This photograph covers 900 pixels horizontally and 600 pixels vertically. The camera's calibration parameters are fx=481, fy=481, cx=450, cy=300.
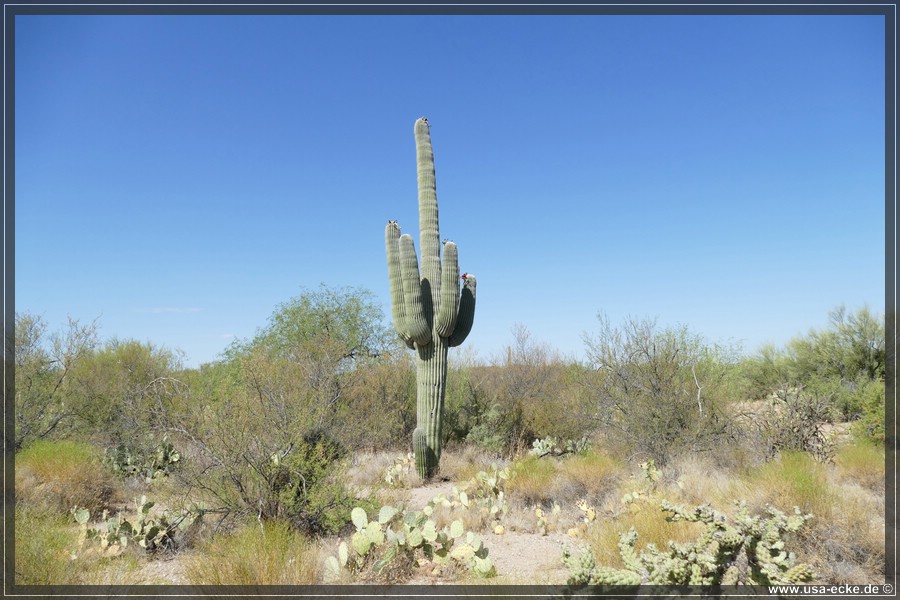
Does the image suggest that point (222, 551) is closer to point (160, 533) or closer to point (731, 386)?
point (160, 533)

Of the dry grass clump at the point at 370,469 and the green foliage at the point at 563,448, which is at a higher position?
the green foliage at the point at 563,448

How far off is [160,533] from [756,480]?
699 centimetres

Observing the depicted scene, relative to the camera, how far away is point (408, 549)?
4.80 metres

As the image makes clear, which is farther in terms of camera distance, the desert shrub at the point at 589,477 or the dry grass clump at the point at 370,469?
the dry grass clump at the point at 370,469

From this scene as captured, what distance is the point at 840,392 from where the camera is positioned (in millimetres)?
12062

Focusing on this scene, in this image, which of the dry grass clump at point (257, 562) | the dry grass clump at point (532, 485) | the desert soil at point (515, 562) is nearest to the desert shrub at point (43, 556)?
the desert soil at point (515, 562)

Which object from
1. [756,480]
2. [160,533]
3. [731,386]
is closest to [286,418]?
[160,533]

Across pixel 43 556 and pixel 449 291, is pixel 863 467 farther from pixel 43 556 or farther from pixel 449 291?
pixel 43 556

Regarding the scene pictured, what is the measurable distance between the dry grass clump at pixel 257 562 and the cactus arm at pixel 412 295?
500cm

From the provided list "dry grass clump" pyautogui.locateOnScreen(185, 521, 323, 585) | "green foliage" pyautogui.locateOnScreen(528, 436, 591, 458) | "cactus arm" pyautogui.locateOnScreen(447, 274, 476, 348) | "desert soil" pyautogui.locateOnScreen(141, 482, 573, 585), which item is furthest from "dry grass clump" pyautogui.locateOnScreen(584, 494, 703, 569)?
"cactus arm" pyautogui.locateOnScreen(447, 274, 476, 348)

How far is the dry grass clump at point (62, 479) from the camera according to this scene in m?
6.74

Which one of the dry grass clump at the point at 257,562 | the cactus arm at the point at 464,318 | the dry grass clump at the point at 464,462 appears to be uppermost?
the cactus arm at the point at 464,318

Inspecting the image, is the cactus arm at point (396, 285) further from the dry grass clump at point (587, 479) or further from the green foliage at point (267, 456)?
the dry grass clump at point (587, 479)

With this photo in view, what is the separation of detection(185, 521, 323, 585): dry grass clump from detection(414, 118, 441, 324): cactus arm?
18.2ft
